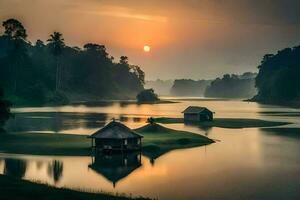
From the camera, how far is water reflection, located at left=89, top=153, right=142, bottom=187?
5441cm

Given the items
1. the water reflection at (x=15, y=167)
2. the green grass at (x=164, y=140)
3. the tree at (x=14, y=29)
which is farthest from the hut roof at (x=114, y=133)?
the tree at (x=14, y=29)

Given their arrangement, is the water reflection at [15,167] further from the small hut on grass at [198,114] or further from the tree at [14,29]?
the tree at [14,29]

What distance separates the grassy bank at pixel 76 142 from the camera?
70875mm

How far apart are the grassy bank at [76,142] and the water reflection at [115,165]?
3.42 m

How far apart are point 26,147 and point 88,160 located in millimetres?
14424

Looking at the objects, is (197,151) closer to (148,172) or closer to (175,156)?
(175,156)

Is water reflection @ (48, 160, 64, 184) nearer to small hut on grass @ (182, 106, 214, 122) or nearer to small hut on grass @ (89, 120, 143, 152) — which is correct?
small hut on grass @ (89, 120, 143, 152)

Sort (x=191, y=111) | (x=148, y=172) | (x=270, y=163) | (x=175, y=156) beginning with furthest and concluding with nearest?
(x=191, y=111) → (x=175, y=156) → (x=270, y=163) → (x=148, y=172)

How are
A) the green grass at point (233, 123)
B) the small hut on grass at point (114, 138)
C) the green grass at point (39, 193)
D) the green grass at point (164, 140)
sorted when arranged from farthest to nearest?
the green grass at point (233, 123)
the green grass at point (164, 140)
the small hut on grass at point (114, 138)
the green grass at point (39, 193)

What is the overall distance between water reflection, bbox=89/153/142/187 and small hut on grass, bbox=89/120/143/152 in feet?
5.11

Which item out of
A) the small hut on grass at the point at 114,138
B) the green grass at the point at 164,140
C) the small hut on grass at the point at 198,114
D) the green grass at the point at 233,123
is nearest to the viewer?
the small hut on grass at the point at 114,138

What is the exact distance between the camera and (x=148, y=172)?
5625cm

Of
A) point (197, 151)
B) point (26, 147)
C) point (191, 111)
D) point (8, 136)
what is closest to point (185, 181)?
point (197, 151)

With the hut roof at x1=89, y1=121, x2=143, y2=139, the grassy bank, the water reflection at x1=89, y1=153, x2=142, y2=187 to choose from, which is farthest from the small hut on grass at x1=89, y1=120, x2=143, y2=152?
the grassy bank
